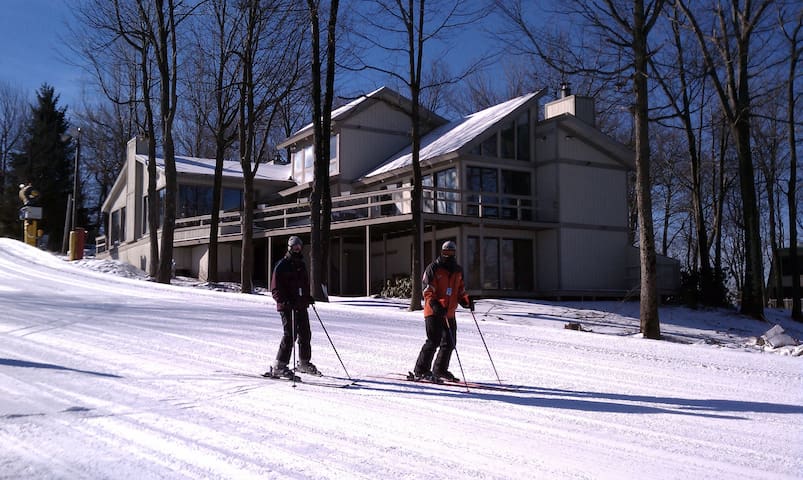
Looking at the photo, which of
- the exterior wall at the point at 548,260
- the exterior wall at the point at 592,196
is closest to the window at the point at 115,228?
the exterior wall at the point at 548,260

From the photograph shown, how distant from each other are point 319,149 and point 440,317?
12.2 meters

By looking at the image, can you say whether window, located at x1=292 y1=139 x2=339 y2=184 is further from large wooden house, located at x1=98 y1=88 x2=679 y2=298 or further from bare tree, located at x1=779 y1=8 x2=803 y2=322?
bare tree, located at x1=779 y1=8 x2=803 y2=322

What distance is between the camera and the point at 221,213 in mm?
30000

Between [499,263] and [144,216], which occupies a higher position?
[144,216]

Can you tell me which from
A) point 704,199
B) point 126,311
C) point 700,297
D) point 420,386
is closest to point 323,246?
point 126,311

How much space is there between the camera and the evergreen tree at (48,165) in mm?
47500

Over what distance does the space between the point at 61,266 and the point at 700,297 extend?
77.1 ft

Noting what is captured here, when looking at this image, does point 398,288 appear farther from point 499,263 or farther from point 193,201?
point 193,201

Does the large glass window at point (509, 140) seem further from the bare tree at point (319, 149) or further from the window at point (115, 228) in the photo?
the window at point (115, 228)

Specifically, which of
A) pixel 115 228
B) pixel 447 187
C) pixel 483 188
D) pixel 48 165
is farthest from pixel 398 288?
pixel 48 165

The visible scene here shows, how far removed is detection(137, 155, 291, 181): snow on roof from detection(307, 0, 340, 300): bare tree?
1232 centimetres

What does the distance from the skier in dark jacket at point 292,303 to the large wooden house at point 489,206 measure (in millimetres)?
13705

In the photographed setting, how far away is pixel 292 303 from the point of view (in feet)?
28.2

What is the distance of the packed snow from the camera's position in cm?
518
